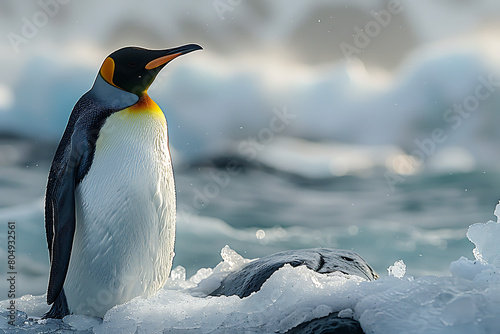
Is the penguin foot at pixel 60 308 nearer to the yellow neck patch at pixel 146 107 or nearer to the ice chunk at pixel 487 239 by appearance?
the yellow neck patch at pixel 146 107

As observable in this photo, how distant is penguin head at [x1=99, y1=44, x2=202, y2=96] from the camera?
309 centimetres

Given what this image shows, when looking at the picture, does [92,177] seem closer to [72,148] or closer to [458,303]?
[72,148]

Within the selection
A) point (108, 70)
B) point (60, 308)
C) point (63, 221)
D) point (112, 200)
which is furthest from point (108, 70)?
point (60, 308)

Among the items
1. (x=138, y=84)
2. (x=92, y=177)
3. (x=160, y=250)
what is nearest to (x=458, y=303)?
(x=160, y=250)

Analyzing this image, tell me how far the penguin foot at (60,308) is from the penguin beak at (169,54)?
1616 mm

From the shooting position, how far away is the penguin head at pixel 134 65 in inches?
122

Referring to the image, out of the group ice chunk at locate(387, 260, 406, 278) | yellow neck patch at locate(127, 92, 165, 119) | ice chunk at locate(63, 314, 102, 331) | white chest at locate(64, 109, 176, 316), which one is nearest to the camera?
ice chunk at locate(63, 314, 102, 331)

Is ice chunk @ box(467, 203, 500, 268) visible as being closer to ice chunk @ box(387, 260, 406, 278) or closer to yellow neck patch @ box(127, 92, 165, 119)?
ice chunk @ box(387, 260, 406, 278)

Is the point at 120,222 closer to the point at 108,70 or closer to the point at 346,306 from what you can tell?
the point at 108,70

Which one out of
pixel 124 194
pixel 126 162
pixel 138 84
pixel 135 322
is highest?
pixel 138 84

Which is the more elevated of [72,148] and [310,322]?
[72,148]

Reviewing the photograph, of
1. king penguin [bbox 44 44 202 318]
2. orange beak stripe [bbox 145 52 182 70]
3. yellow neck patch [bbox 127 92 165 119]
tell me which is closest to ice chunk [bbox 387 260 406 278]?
king penguin [bbox 44 44 202 318]

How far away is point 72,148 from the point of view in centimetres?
288

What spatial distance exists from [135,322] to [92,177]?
1.02 meters
